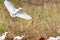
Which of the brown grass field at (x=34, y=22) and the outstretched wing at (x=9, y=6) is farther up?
Result: the outstretched wing at (x=9, y=6)

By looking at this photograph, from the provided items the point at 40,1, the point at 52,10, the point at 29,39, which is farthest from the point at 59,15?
the point at 29,39

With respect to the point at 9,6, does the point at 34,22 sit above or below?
below

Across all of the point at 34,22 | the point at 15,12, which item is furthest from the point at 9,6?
the point at 34,22

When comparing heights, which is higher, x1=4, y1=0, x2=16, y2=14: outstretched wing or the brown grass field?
x1=4, y1=0, x2=16, y2=14: outstretched wing

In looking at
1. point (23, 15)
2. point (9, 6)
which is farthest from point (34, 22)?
point (9, 6)

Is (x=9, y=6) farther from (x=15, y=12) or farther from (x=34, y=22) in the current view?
(x=34, y=22)

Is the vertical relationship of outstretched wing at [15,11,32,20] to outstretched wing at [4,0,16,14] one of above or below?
below

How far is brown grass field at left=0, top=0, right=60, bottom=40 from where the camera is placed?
1.41m

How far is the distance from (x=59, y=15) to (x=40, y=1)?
0.17 m

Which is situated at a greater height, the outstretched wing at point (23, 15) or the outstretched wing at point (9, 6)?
the outstretched wing at point (9, 6)

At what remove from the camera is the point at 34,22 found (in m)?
1.44

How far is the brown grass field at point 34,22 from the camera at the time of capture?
1.41 metres

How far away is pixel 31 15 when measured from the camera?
4.80ft

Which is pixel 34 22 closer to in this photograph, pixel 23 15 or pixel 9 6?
pixel 23 15
